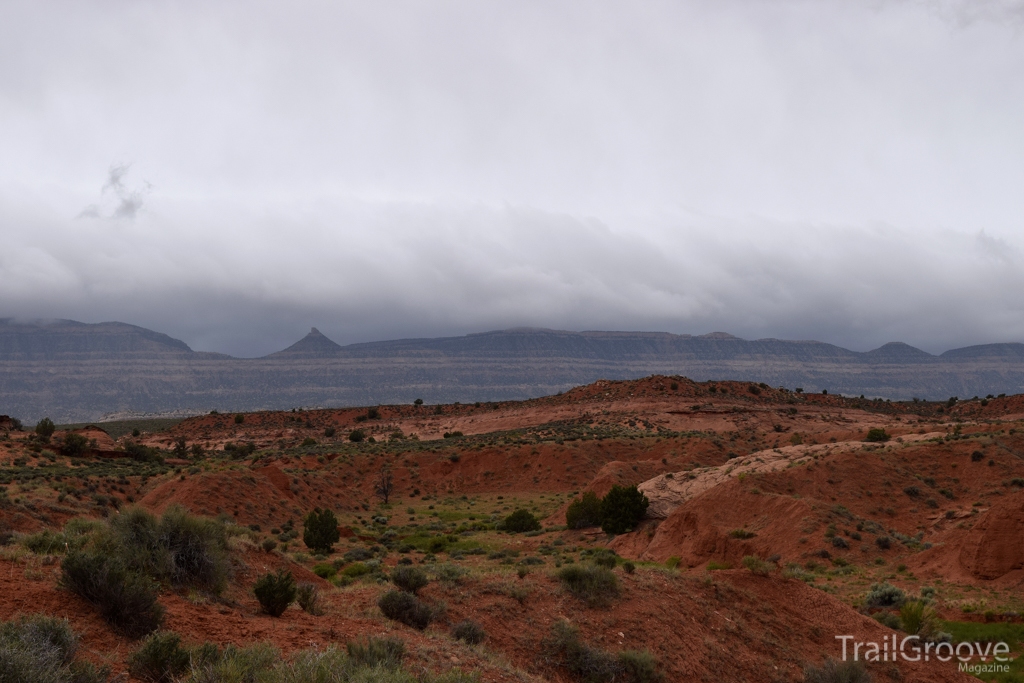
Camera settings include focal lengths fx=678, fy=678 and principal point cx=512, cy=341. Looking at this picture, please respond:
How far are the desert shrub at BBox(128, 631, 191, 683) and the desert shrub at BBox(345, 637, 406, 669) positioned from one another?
2.10 m

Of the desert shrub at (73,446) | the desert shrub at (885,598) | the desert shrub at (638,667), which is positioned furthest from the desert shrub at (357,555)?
the desert shrub at (73,446)

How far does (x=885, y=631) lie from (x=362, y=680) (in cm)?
1563

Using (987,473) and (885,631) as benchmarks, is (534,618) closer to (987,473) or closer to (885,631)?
(885,631)

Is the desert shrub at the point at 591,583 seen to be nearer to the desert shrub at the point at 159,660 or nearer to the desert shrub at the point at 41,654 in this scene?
the desert shrub at the point at 159,660

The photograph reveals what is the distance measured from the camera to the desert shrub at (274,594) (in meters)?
12.5

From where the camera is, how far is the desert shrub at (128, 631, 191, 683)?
8308 millimetres

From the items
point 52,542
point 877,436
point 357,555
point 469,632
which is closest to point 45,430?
point 357,555

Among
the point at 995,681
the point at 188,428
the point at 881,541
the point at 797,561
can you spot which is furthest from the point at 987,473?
the point at 188,428

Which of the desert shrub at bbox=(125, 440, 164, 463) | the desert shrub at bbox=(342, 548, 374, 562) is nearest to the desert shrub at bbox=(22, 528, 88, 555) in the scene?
the desert shrub at bbox=(342, 548, 374, 562)

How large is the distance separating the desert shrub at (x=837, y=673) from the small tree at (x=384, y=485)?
39.6 m

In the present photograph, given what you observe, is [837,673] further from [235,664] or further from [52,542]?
[52,542]

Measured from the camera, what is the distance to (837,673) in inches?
567

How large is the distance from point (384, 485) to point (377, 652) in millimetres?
45779

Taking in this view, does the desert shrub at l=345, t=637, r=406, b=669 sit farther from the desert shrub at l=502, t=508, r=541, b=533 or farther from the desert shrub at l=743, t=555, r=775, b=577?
the desert shrub at l=502, t=508, r=541, b=533
